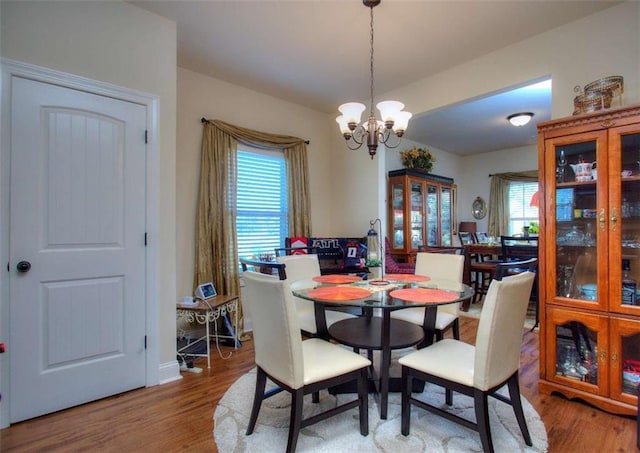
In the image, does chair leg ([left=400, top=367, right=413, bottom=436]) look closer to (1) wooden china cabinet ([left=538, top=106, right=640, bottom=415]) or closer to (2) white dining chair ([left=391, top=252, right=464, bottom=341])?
(2) white dining chair ([left=391, top=252, right=464, bottom=341])

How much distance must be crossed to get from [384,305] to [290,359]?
22.9 inches

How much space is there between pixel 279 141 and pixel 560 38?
9.27ft

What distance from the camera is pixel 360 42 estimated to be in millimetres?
2807

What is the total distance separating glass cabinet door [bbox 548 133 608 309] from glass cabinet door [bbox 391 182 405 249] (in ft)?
8.97

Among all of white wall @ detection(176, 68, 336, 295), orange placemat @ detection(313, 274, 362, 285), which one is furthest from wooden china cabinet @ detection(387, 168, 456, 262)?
orange placemat @ detection(313, 274, 362, 285)

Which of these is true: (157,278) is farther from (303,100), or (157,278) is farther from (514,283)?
(303,100)

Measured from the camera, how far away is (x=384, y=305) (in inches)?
70.4

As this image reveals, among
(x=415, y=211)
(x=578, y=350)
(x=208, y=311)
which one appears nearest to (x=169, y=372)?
(x=208, y=311)

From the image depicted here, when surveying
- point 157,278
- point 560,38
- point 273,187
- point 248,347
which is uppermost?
point 560,38

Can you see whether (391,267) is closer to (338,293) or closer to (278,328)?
(338,293)

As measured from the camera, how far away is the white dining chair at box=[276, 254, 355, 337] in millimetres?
2484

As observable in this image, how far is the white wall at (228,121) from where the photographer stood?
3322mm

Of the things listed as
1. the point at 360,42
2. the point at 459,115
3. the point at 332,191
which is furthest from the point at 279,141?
the point at 459,115

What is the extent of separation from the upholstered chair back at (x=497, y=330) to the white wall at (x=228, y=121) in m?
2.76
